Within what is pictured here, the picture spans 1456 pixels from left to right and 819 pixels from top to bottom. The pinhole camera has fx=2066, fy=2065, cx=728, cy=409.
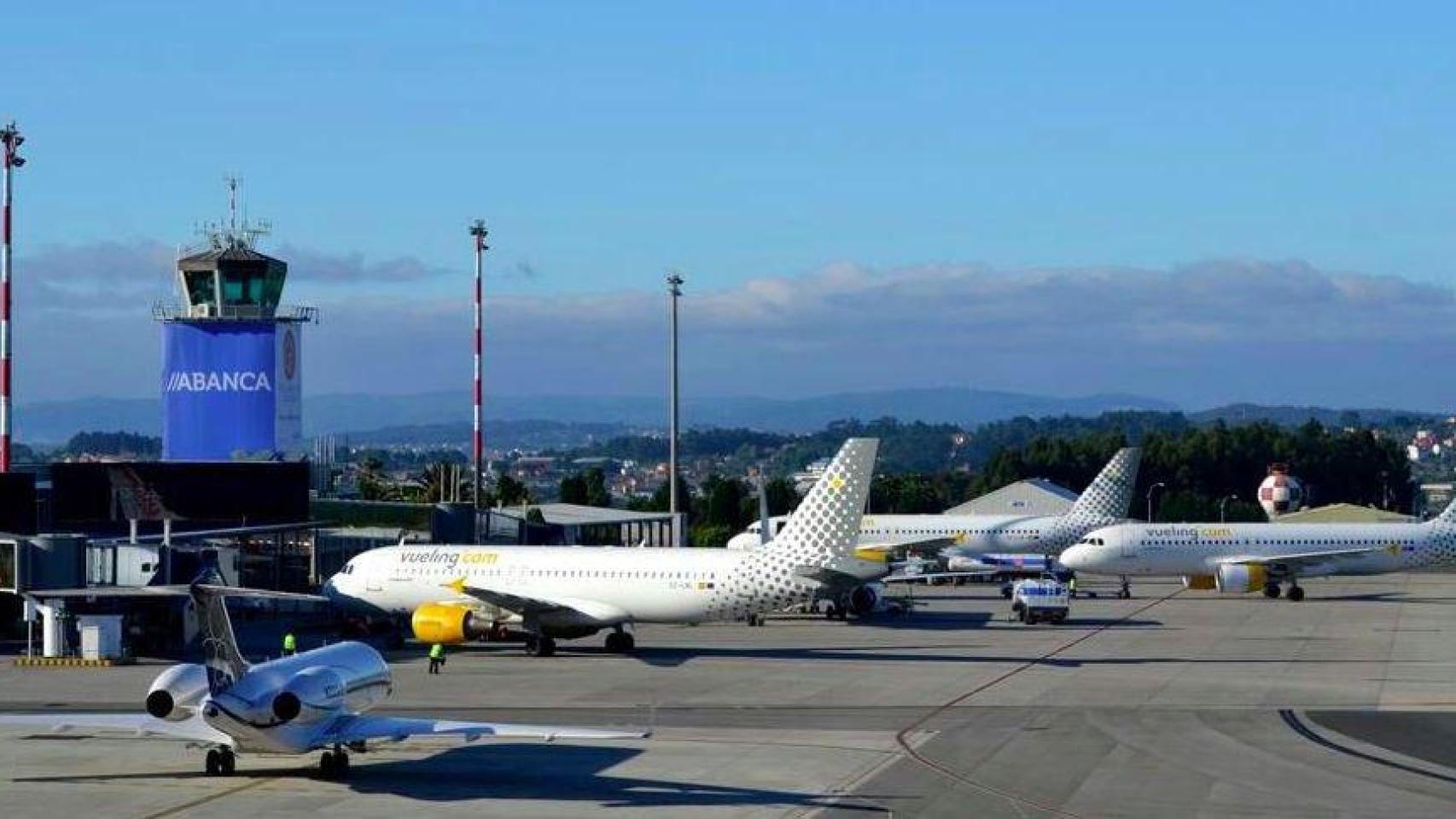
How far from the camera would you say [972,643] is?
67000mm

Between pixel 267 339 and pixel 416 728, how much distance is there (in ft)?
221

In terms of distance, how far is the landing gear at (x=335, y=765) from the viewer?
35344 millimetres

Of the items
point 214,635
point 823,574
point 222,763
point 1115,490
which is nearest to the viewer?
point 214,635

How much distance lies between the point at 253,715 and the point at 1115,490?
83041 millimetres

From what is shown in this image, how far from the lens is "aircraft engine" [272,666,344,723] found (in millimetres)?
33469

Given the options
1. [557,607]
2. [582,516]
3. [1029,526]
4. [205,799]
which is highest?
[582,516]

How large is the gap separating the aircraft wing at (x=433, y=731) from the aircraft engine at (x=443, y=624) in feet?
79.8

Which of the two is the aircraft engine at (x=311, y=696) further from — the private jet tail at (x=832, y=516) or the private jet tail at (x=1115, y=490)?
the private jet tail at (x=1115, y=490)

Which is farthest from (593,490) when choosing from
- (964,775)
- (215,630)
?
(215,630)

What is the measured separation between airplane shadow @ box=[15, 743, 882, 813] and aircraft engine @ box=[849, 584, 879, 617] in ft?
132

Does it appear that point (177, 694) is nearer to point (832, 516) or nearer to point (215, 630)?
point (215, 630)

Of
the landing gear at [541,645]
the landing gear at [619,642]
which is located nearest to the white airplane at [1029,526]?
the landing gear at [619,642]

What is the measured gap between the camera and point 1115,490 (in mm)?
111250

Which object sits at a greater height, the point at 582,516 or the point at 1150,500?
the point at 582,516
